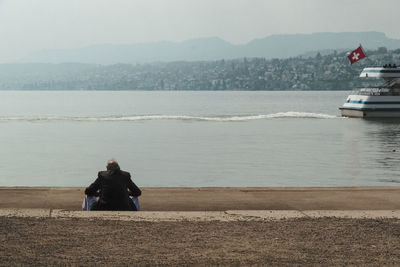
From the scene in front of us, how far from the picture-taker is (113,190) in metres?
A: 11.3

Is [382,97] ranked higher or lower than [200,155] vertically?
lower

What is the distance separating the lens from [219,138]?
2501 inches

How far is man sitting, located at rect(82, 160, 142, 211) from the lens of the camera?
11086mm

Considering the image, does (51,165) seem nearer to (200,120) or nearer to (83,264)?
(83,264)

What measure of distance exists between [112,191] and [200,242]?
2519 mm

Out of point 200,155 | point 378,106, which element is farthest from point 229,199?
point 378,106

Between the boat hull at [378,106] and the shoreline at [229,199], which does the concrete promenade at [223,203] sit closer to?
the shoreline at [229,199]

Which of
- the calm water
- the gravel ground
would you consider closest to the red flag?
the calm water

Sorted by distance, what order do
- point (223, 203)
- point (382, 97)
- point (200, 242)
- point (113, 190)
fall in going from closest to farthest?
point (200, 242) → point (113, 190) → point (223, 203) → point (382, 97)

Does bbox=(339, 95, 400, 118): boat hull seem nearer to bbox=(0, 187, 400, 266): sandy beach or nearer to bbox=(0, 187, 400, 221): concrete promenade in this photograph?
bbox=(0, 187, 400, 221): concrete promenade

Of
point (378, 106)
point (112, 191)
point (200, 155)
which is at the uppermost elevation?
point (112, 191)

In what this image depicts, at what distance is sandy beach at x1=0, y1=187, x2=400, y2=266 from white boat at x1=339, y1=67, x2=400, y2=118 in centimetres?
8218

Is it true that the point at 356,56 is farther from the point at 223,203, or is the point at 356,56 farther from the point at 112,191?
the point at 112,191

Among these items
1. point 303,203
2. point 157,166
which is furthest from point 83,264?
point 157,166
